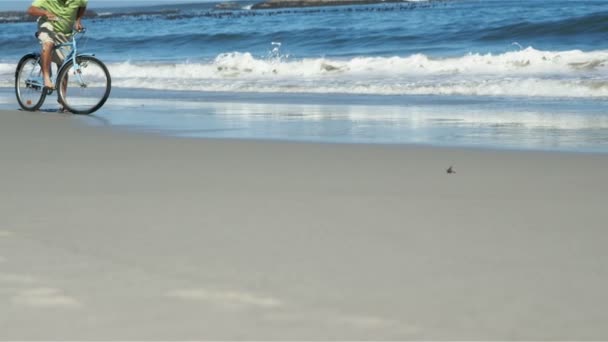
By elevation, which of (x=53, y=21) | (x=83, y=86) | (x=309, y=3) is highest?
(x=53, y=21)

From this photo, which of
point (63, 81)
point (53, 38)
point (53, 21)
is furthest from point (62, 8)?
point (63, 81)

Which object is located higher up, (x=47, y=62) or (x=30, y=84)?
(x=47, y=62)

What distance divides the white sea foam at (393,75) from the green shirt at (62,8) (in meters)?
4.35

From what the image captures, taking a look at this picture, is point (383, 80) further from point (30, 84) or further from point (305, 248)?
point (305, 248)

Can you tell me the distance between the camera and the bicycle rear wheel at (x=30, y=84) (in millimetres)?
10859

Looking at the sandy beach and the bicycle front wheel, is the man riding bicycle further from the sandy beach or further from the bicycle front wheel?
the sandy beach

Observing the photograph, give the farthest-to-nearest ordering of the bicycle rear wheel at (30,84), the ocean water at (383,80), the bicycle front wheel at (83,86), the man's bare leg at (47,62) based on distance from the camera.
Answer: the bicycle rear wheel at (30,84) → the man's bare leg at (47,62) → the bicycle front wheel at (83,86) → the ocean water at (383,80)

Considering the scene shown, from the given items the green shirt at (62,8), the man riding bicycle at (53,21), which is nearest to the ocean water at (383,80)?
the man riding bicycle at (53,21)

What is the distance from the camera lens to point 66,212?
441 centimetres

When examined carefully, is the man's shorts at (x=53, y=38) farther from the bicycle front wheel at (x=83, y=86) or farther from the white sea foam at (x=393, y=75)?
the white sea foam at (x=393, y=75)

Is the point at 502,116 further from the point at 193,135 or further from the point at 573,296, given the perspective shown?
the point at 573,296

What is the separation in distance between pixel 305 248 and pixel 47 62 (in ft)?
24.9

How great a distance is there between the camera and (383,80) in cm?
1552

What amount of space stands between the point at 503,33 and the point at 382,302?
21.2m
